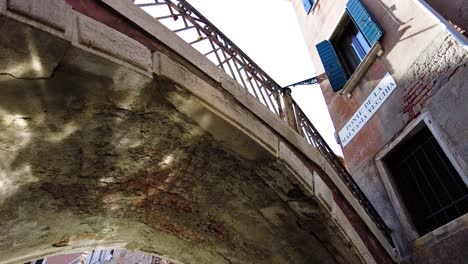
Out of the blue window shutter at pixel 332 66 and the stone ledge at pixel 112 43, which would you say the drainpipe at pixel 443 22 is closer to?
the blue window shutter at pixel 332 66

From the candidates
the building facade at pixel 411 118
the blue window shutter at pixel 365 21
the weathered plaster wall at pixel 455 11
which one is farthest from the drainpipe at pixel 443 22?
the blue window shutter at pixel 365 21

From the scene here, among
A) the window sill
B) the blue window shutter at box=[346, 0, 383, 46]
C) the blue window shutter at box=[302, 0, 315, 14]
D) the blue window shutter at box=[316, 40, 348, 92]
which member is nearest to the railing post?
the window sill

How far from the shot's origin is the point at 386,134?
5035mm

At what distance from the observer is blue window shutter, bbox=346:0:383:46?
551cm

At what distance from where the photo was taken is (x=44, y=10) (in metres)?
1.71

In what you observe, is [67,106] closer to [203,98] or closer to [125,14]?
[125,14]

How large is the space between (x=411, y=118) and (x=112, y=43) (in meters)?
4.15

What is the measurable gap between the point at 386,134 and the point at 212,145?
3406 millimetres

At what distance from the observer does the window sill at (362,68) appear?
215 inches

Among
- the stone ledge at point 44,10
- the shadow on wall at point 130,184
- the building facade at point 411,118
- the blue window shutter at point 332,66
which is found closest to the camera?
the stone ledge at point 44,10

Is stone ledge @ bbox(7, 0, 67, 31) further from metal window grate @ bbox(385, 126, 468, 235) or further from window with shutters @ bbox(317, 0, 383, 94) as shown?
window with shutters @ bbox(317, 0, 383, 94)

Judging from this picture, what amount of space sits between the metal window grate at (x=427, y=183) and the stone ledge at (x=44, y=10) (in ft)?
14.4

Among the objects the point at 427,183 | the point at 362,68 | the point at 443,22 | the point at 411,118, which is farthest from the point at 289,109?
the point at 362,68

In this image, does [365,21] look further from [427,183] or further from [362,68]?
[427,183]
